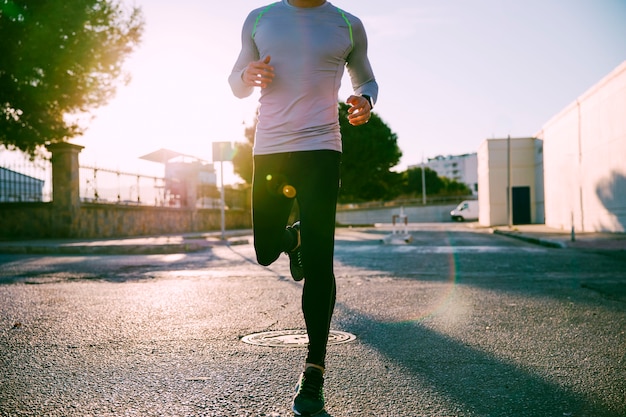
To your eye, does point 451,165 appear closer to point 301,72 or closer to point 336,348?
point 336,348

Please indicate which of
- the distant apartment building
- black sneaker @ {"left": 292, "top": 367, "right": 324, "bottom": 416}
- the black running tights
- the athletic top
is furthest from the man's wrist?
the distant apartment building

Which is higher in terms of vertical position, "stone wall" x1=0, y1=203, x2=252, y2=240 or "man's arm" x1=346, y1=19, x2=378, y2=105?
"man's arm" x1=346, y1=19, x2=378, y2=105

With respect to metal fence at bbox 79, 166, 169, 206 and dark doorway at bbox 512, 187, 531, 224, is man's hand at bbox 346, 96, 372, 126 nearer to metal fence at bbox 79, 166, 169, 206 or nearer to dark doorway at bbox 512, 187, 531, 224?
metal fence at bbox 79, 166, 169, 206

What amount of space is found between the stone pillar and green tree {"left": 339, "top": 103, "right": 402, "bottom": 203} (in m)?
24.3

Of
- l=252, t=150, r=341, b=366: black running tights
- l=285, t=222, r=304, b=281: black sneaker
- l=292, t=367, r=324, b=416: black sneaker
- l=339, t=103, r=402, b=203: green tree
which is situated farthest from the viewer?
l=339, t=103, r=402, b=203: green tree

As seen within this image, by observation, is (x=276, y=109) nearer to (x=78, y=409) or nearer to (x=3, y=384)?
(x=78, y=409)

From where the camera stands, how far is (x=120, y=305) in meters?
5.33

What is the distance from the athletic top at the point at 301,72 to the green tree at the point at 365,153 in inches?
1453

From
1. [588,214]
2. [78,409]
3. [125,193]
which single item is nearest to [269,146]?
[78,409]

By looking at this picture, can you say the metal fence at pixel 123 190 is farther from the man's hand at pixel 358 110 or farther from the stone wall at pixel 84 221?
the man's hand at pixel 358 110

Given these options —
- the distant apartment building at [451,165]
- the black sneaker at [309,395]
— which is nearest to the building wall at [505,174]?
the black sneaker at [309,395]

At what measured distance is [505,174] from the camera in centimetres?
3703

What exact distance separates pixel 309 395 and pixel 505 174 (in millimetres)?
36918

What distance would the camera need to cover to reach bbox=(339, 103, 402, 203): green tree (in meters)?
43.5
